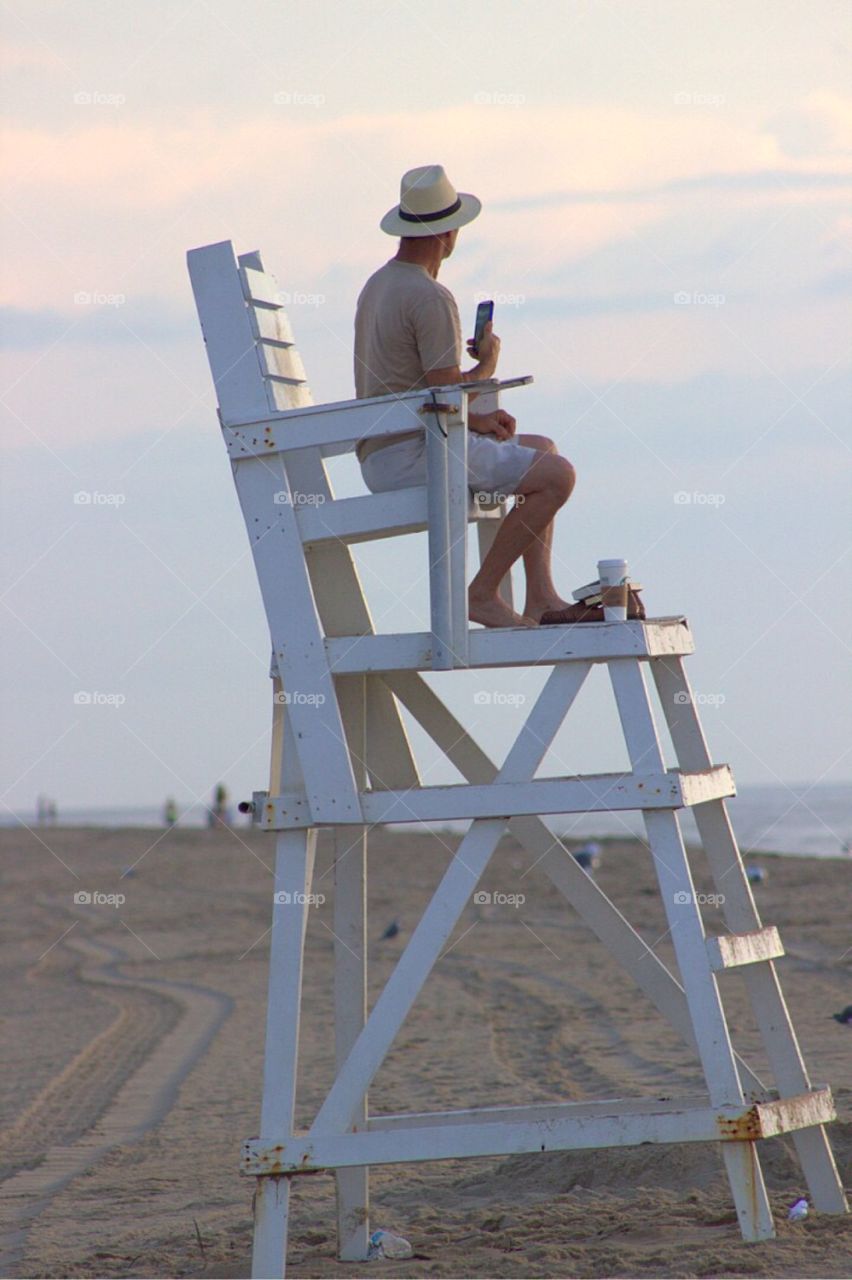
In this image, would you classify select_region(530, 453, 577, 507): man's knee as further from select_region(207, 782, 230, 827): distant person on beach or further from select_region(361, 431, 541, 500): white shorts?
select_region(207, 782, 230, 827): distant person on beach

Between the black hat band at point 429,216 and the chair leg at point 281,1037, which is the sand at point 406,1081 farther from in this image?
the black hat band at point 429,216

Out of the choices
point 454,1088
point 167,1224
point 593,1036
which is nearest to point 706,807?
point 167,1224

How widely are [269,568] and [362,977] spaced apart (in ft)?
5.11

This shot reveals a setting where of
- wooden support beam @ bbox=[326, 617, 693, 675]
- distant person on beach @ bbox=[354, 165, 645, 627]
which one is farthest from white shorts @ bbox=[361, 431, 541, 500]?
wooden support beam @ bbox=[326, 617, 693, 675]

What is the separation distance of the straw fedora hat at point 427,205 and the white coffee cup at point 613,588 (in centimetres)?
132

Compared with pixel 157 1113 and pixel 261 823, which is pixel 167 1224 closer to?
pixel 261 823

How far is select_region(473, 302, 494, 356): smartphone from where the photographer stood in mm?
5695

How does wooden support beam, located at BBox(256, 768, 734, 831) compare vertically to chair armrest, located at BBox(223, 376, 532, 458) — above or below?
below

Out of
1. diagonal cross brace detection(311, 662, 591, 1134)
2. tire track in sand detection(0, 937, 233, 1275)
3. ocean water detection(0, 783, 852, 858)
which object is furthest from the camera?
ocean water detection(0, 783, 852, 858)

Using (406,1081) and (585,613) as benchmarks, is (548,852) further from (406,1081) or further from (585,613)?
(406,1081)

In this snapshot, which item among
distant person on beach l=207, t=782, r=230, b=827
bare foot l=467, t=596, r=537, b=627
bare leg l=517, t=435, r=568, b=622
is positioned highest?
distant person on beach l=207, t=782, r=230, b=827

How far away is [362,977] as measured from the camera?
5.94m

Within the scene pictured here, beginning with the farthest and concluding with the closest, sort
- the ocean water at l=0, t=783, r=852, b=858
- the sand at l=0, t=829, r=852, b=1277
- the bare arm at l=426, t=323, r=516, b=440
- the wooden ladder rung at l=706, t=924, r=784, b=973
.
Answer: the ocean water at l=0, t=783, r=852, b=858 < the sand at l=0, t=829, r=852, b=1277 < the bare arm at l=426, t=323, r=516, b=440 < the wooden ladder rung at l=706, t=924, r=784, b=973

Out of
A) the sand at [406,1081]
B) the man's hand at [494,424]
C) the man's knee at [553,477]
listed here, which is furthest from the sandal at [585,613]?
the sand at [406,1081]
